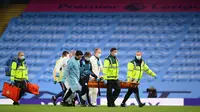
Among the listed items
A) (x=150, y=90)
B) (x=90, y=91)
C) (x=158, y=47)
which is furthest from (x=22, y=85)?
(x=158, y=47)

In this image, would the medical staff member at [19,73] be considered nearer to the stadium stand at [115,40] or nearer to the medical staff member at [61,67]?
the medical staff member at [61,67]

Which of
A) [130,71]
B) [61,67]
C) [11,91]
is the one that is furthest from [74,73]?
[11,91]

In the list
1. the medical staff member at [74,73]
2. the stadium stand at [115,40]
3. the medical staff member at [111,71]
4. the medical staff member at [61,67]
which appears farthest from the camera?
the stadium stand at [115,40]

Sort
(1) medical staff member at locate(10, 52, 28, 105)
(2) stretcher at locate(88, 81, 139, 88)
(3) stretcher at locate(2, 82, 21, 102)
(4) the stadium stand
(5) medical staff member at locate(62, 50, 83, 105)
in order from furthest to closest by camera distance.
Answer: (4) the stadium stand < (1) medical staff member at locate(10, 52, 28, 105) < (3) stretcher at locate(2, 82, 21, 102) < (2) stretcher at locate(88, 81, 139, 88) < (5) medical staff member at locate(62, 50, 83, 105)

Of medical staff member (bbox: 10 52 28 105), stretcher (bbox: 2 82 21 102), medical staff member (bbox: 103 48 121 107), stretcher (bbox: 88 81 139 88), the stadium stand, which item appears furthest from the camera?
the stadium stand

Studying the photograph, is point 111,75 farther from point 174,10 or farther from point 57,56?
point 174,10

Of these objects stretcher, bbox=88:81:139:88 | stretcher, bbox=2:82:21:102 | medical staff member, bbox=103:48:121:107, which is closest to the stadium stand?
stretcher, bbox=2:82:21:102

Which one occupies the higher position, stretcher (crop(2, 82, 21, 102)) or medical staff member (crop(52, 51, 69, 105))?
medical staff member (crop(52, 51, 69, 105))

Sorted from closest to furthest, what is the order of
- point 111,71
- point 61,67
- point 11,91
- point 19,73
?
point 111,71
point 11,91
point 19,73
point 61,67

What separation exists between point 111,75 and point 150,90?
8024 millimetres

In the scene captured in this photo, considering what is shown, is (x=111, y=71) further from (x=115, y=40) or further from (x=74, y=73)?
(x=115, y=40)

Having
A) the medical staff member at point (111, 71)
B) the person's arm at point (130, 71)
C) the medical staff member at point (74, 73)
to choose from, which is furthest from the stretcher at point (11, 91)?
the person's arm at point (130, 71)

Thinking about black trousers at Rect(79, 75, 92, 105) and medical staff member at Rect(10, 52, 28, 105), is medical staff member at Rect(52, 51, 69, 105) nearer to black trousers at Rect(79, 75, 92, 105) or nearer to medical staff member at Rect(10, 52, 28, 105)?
medical staff member at Rect(10, 52, 28, 105)

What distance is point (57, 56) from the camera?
35.1 meters
